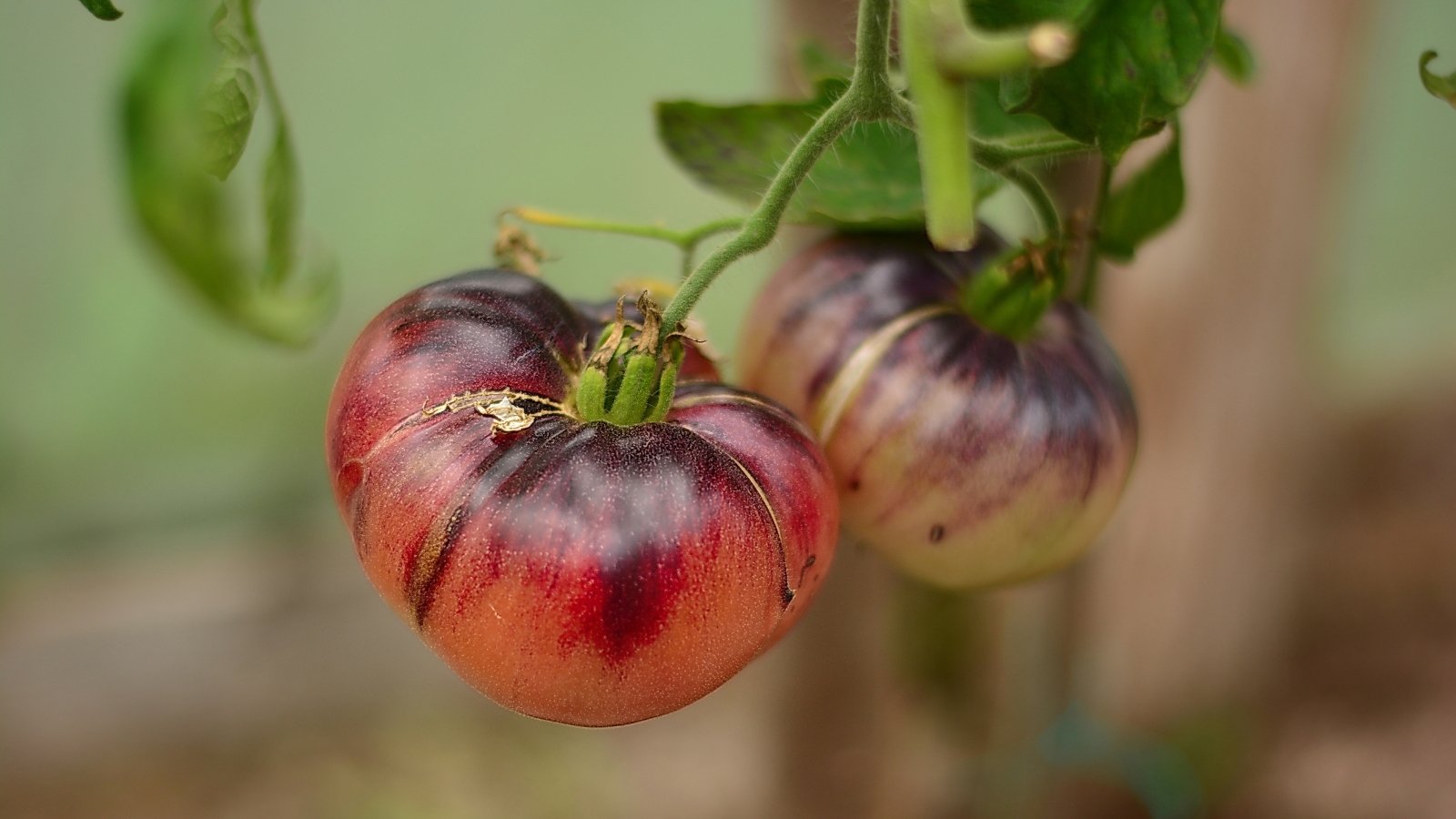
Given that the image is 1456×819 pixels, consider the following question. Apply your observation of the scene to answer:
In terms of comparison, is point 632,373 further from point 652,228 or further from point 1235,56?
point 1235,56

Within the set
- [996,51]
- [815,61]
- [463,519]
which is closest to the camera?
[996,51]

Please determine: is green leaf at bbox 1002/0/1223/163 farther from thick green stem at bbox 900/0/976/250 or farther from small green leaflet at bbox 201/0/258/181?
small green leaflet at bbox 201/0/258/181

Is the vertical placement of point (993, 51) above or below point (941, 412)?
above

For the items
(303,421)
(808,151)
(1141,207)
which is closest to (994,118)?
(1141,207)

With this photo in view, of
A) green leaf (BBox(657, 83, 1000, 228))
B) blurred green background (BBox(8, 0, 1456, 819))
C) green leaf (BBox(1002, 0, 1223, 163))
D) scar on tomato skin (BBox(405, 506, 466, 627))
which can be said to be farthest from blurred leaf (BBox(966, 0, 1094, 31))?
blurred green background (BBox(8, 0, 1456, 819))

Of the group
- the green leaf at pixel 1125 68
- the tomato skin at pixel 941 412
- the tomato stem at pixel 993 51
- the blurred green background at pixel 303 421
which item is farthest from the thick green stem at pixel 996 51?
the blurred green background at pixel 303 421

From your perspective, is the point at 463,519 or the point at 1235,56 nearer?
the point at 463,519

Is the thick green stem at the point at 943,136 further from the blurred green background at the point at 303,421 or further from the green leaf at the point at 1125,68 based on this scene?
the blurred green background at the point at 303,421

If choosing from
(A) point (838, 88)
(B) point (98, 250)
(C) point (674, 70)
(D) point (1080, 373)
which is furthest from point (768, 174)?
(B) point (98, 250)
